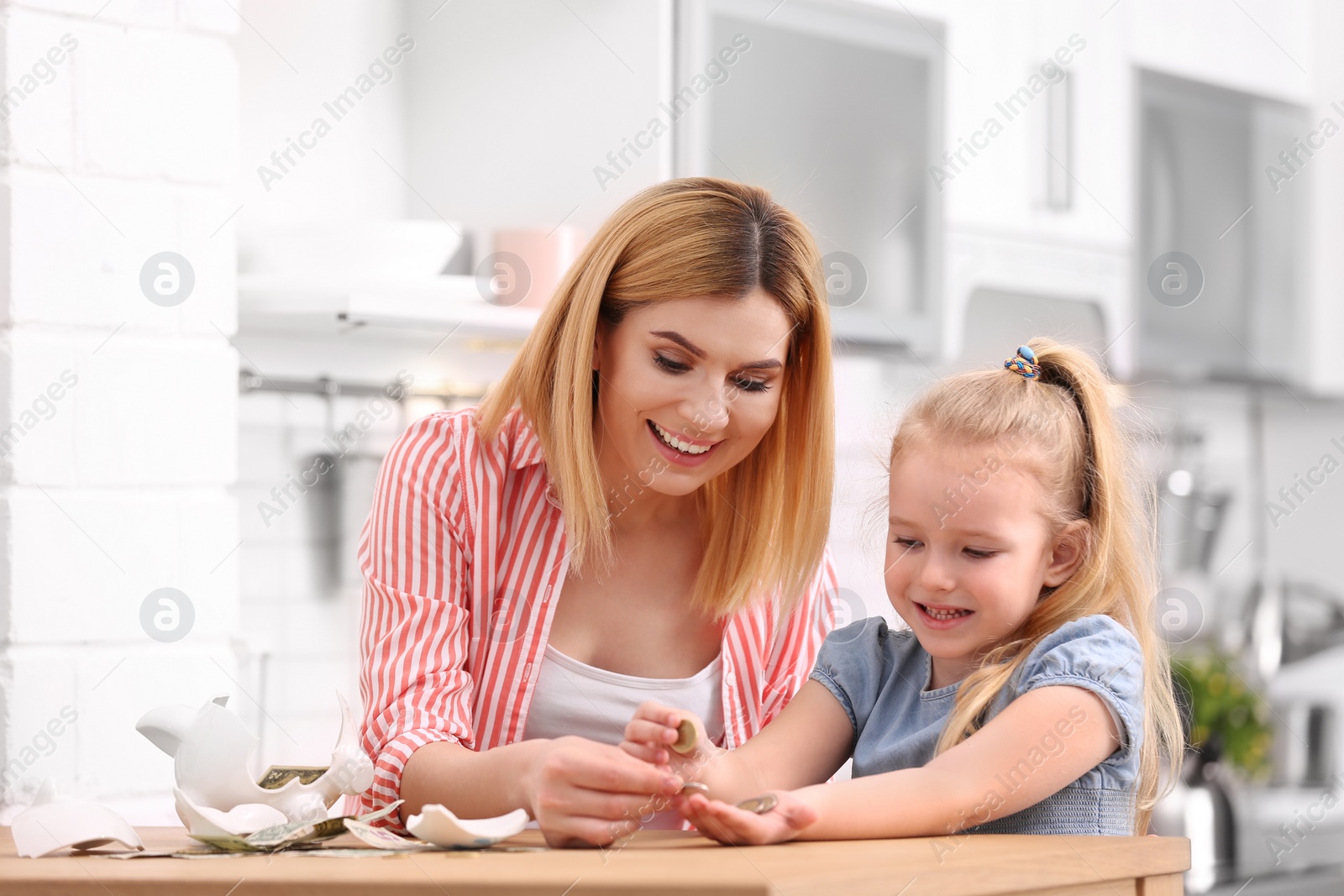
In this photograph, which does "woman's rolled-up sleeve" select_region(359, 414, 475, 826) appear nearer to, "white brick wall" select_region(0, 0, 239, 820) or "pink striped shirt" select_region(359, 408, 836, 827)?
"pink striped shirt" select_region(359, 408, 836, 827)

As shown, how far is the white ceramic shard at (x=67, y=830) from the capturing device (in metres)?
0.81

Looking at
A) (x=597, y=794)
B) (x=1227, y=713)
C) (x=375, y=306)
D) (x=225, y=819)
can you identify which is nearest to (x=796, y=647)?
(x=597, y=794)

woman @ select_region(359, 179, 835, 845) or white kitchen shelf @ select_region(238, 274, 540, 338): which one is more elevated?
white kitchen shelf @ select_region(238, 274, 540, 338)

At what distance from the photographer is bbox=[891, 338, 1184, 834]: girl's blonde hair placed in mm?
1068

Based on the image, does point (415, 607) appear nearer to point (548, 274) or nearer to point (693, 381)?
point (693, 381)

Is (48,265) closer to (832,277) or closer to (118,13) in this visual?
(118,13)

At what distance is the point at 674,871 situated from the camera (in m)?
0.67

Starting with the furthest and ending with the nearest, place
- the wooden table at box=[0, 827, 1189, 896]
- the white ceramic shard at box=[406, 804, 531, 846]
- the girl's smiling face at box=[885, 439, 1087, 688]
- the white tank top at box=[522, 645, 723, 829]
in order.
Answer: the white tank top at box=[522, 645, 723, 829], the girl's smiling face at box=[885, 439, 1087, 688], the white ceramic shard at box=[406, 804, 531, 846], the wooden table at box=[0, 827, 1189, 896]

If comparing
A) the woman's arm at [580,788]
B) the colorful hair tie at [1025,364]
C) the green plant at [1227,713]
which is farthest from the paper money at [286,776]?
the green plant at [1227,713]

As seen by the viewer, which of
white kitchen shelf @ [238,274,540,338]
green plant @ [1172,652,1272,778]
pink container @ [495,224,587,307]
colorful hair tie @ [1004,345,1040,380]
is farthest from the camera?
green plant @ [1172,652,1272,778]

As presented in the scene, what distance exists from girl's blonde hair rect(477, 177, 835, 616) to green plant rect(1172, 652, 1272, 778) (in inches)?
65.0

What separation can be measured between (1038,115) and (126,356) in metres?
1.82

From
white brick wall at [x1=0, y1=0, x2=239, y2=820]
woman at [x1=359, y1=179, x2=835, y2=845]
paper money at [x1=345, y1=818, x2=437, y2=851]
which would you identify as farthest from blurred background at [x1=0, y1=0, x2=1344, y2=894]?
paper money at [x1=345, y1=818, x2=437, y2=851]

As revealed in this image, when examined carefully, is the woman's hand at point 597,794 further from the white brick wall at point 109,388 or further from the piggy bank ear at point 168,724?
the white brick wall at point 109,388
